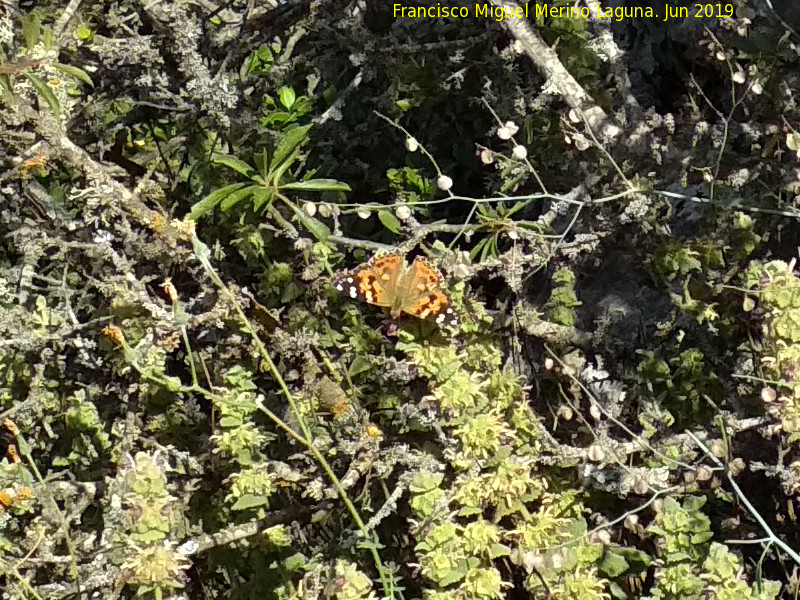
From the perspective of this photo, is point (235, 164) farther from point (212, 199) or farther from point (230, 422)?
point (230, 422)

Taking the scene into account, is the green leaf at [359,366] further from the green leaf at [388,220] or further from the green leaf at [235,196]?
the green leaf at [235,196]

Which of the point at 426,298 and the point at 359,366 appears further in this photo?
the point at 359,366

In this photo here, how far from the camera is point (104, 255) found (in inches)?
57.9

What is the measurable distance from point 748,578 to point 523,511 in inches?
14.5

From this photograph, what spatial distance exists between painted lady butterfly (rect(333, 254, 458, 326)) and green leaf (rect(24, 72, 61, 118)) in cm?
54

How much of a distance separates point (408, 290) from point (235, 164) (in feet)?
1.23

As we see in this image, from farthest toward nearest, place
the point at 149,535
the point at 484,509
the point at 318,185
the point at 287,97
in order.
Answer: the point at 287,97 < the point at 318,185 < the point at 484,509 < the point at 149,535

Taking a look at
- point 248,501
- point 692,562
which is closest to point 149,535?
point 248,501

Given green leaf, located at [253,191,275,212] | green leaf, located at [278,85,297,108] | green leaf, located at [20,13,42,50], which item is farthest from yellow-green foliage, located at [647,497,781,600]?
green leaf, located at [20,13,42,50]

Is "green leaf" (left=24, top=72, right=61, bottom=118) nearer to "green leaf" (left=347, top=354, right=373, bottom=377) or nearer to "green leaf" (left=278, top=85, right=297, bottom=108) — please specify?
"green leaf" (left=278, top=85, right=297, bottom=108)

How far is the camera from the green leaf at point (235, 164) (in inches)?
56.4

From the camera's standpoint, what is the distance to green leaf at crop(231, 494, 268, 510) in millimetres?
1354

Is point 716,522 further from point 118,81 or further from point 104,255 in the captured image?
point 118,81

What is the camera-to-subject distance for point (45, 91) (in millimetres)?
1328
